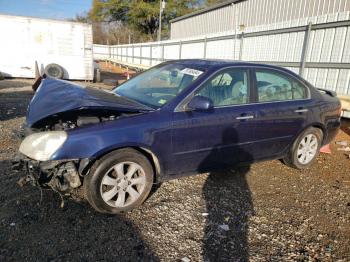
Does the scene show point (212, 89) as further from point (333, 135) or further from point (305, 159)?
point (333, 135)

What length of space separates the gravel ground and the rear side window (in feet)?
4.01

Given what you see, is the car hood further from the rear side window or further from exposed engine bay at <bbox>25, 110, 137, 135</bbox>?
the rear side window

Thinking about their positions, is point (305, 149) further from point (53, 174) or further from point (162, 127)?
point (53, 174)

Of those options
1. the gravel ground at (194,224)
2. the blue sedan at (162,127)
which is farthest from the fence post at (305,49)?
the gravel ground at (194,224)

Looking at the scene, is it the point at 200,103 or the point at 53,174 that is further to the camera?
the point at 200,103

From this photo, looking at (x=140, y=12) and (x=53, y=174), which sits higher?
(x=140, y=12)

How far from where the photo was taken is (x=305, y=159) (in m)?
5.06

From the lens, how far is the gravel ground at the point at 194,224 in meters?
2.86

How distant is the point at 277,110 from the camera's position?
173 inches

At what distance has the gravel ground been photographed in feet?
9.37

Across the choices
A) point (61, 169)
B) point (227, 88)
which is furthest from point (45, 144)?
point (227, 88)

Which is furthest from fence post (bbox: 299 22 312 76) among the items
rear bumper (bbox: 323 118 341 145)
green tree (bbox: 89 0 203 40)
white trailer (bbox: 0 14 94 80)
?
green tree (bbox: 89 0 203 40)

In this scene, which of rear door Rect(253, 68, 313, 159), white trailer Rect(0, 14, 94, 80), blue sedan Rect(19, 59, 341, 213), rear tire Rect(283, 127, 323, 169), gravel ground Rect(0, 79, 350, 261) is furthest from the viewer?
white trailer Rect(0, 14, 94, 80)

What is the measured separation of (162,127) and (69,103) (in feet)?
3.48
